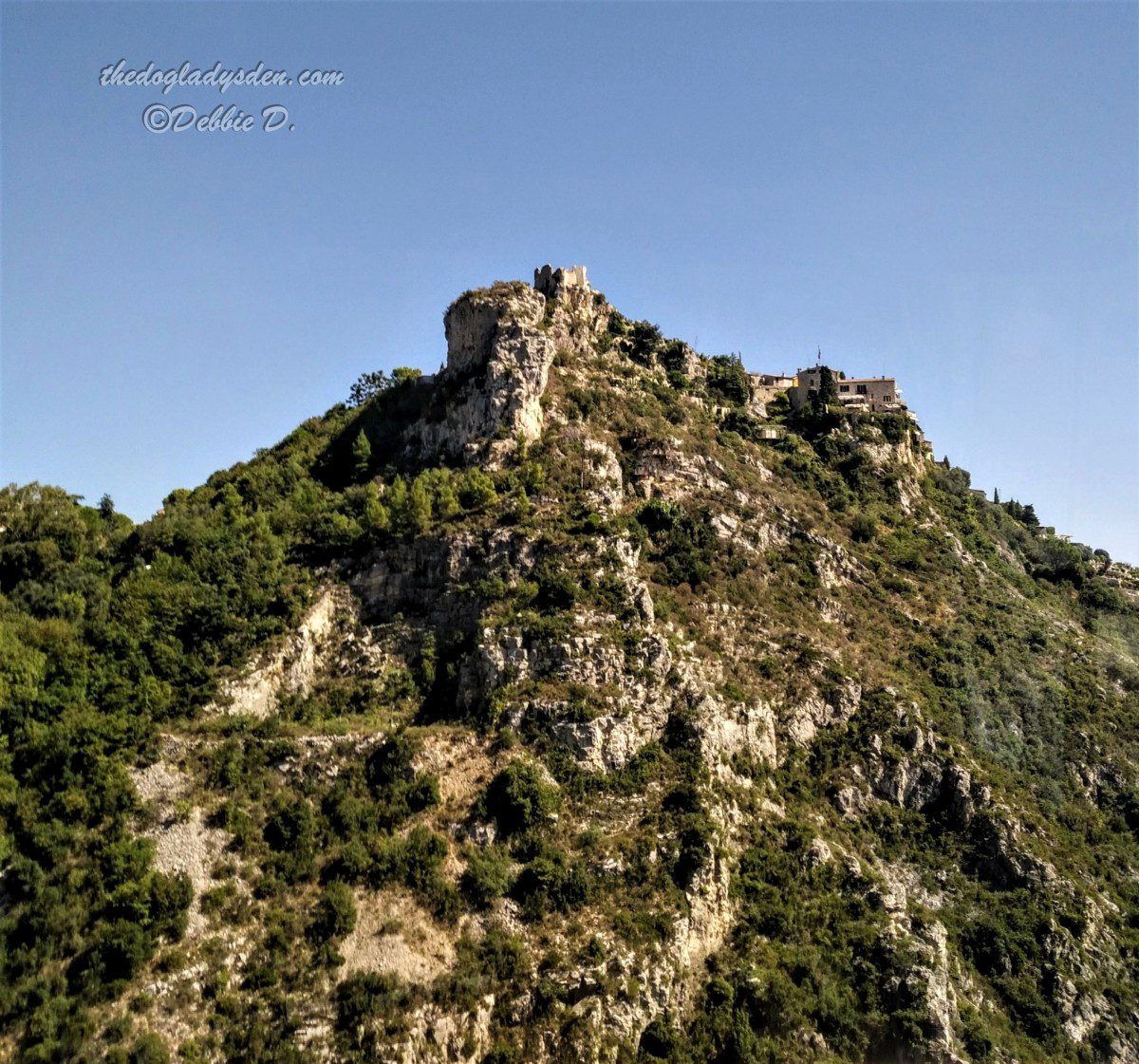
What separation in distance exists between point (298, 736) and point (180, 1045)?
51.2 feet

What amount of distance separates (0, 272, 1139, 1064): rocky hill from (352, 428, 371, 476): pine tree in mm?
212

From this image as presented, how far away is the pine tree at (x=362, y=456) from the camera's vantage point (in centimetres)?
7188

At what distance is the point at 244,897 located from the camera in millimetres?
41750

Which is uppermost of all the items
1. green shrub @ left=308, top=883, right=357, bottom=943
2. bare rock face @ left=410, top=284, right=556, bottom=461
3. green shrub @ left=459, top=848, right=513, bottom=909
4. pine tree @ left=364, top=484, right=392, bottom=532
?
bare rock face @ left=410, top=284, right=556, bottom=461

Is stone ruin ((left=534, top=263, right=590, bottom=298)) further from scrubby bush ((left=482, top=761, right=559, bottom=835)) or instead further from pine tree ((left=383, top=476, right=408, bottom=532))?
scrubby bush ((left=482, top=761, right=559, bottom=835))

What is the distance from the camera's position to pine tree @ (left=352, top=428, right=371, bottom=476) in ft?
236

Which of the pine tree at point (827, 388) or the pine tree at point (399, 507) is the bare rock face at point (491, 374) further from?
the pine tree at point (827, 388)

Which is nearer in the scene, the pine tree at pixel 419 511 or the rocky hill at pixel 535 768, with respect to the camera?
the rocky hill at pixel 535 768

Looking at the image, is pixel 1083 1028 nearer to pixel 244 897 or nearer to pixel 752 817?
pixel 752 817

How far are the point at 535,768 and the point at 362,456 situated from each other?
33.9 metres

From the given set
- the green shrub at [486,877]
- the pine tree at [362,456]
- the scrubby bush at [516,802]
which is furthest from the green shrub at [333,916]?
the pine tree at [362,456]

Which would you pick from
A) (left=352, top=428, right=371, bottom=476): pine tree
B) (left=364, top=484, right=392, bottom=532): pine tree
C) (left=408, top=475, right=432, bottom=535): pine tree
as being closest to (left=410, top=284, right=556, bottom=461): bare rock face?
(left=352, top=428, right=371, bottom=476): pine tree

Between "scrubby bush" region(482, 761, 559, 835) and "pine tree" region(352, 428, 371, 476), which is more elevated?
"pine tree" region(352, 428, 371, 476)

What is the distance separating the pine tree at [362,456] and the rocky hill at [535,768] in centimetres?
21
